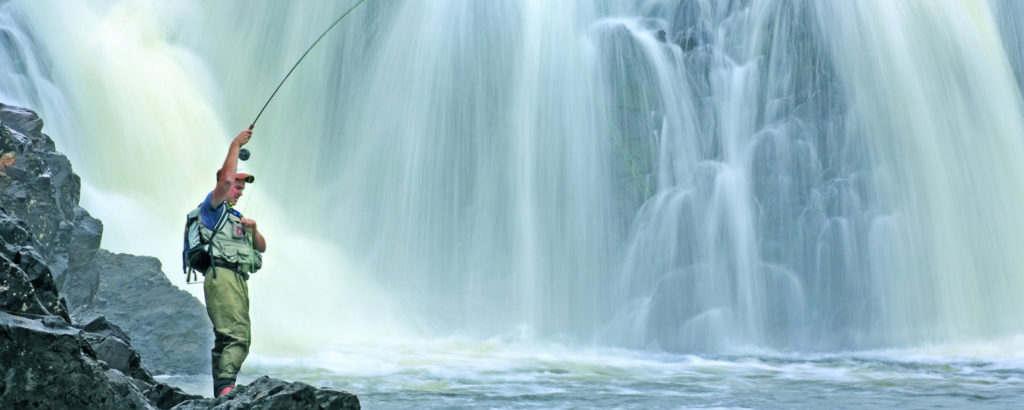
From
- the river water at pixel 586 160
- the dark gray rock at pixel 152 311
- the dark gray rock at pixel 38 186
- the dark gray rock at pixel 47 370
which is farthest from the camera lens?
the river water at pixel 586 160

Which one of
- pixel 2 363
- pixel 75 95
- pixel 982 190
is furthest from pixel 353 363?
pixel 982 190

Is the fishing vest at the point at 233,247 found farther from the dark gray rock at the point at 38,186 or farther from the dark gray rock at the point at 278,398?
the dark gray rock at the point at 38,186

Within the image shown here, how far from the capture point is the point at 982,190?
656 inches

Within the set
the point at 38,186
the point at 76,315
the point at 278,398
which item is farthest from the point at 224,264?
the point at 38,186

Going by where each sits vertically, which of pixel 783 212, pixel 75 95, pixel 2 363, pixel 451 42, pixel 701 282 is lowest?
pixel 2 363

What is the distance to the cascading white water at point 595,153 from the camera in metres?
16.1

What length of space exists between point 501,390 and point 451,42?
8625 mm

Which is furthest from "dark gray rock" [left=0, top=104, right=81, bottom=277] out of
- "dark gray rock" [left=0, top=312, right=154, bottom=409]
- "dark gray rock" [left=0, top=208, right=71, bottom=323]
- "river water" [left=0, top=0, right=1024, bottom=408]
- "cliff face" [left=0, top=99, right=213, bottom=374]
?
"river water" [left=0, top=0, right=1024, bottom=408]

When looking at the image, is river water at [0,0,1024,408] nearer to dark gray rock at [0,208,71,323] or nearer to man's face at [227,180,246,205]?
man's face at [227,180,246,205]

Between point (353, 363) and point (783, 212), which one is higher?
point (783, 212)

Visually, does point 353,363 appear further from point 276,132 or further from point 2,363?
point 2,363

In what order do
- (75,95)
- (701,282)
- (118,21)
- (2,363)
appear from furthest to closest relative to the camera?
(118,21) < (701,282) < (75,95) < (2,363)

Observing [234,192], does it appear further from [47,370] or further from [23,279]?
[47,370]

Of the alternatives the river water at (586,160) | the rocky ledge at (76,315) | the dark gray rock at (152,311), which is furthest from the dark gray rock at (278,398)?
the river water at (586,160)
